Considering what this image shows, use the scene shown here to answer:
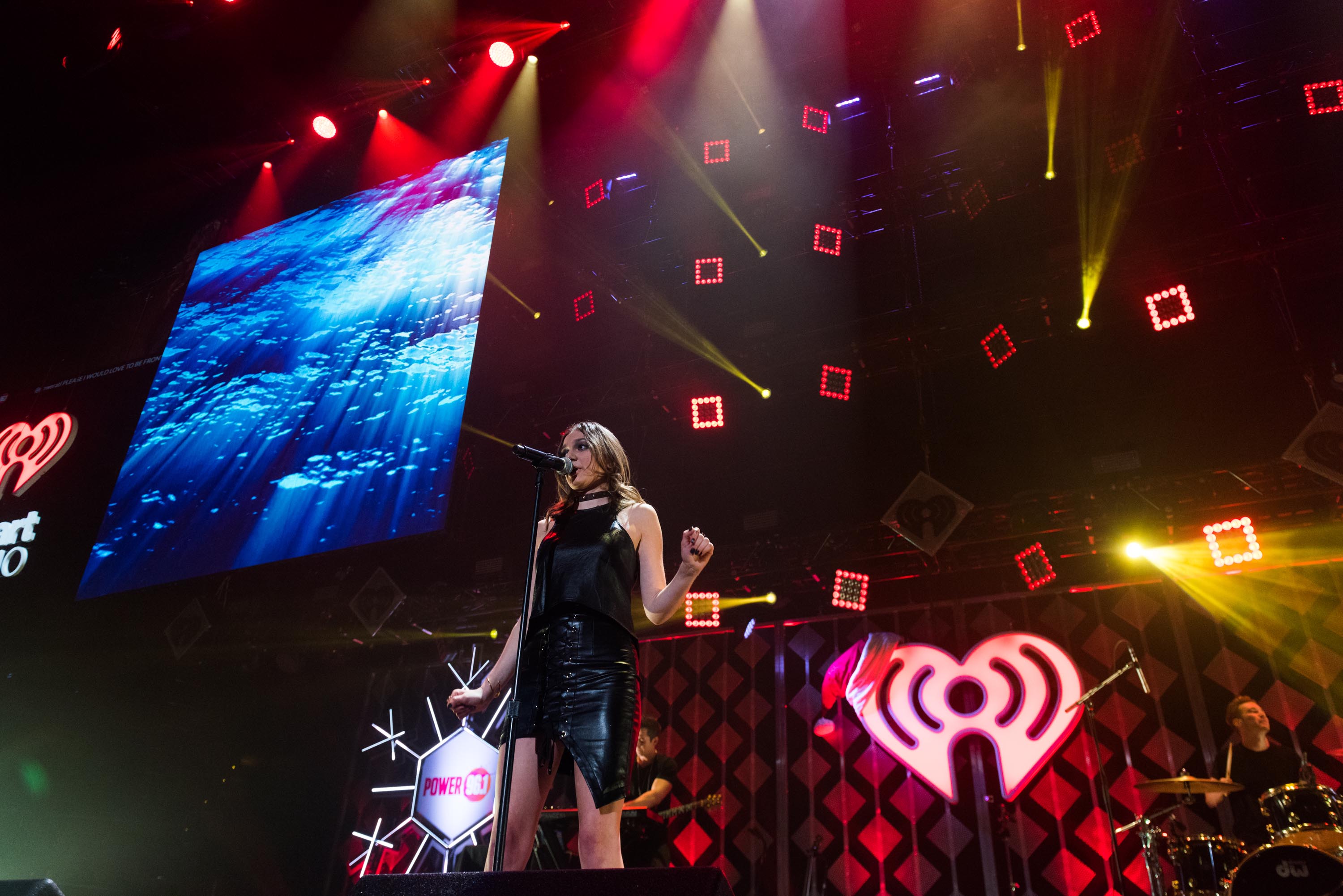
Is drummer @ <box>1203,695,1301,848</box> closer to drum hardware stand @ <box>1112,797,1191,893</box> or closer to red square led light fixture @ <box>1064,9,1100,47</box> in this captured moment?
drum hardware stand @ <box>1112,797,1191,893</box>

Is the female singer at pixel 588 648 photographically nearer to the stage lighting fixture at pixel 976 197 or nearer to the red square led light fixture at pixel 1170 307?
the stage lighting fixture at pixel 976 197

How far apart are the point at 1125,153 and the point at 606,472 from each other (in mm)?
4689

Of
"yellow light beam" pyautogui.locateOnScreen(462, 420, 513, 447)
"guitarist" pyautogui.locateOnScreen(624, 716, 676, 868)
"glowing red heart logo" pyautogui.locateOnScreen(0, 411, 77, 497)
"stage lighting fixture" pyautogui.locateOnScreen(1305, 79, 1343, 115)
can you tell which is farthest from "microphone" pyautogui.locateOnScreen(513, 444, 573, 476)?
"glowing red heart logo" pyautogui.locateOnScreen(0, 411, 77, 497)

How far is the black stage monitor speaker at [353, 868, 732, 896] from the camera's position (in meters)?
1.26

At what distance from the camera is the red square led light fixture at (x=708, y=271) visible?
604 cm

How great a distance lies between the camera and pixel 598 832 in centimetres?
183

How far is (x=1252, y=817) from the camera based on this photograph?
4723mm

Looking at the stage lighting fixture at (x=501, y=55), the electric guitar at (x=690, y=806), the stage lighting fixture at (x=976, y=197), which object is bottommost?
the electric guitar at (x=690, y=806)

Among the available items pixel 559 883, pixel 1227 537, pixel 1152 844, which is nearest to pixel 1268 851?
pixel 1152 844

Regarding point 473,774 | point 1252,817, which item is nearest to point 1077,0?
point 1252,817

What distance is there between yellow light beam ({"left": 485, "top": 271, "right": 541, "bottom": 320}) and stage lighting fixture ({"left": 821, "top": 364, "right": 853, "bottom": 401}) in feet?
9.28

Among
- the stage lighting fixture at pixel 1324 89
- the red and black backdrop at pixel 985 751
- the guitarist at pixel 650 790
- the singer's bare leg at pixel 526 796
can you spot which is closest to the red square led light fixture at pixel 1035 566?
the red and black backdrop at pixel 985 751

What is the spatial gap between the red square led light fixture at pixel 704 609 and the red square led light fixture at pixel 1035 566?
240 cm

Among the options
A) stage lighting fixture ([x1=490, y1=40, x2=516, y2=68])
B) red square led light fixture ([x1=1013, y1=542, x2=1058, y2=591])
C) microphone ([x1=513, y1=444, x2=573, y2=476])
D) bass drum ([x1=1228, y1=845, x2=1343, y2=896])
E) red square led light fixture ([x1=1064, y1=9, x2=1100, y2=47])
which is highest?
stage lighting fixture ([x1=490, y1=40, x2=516, y2=68])
